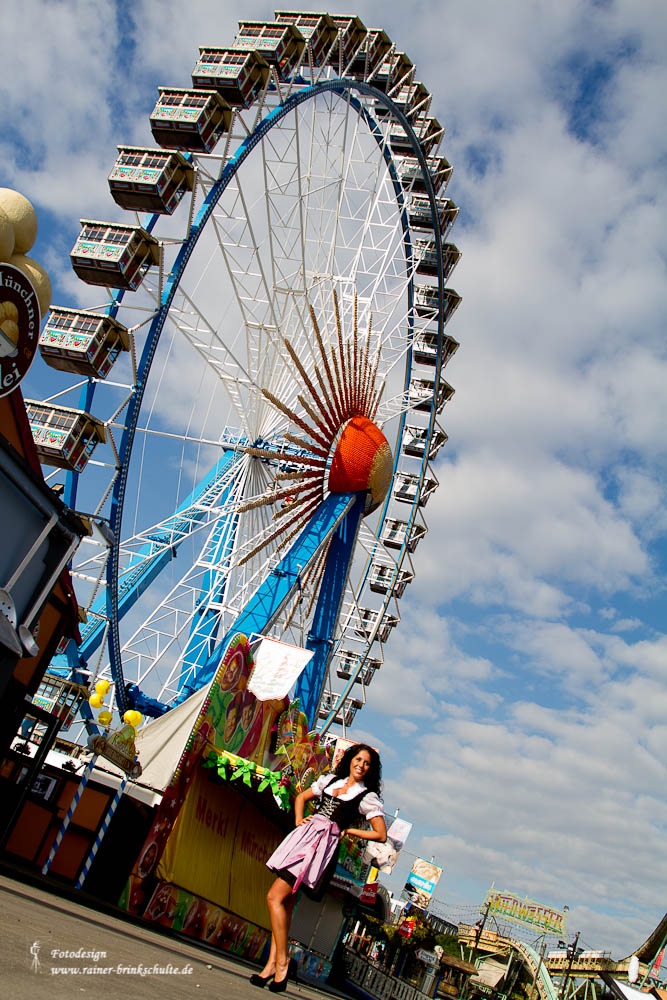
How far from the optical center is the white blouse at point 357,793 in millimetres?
3791

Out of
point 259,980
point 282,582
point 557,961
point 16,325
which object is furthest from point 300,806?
point 557,961

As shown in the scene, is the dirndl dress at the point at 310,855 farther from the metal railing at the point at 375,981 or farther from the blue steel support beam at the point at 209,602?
the metal railing at the point at 375,981

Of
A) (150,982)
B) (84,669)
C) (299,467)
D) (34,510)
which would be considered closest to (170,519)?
(299,467)

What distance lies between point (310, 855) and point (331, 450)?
13612 millimetres

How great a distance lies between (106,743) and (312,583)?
8742mm

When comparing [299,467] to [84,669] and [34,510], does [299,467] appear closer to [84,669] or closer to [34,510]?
[84,669]

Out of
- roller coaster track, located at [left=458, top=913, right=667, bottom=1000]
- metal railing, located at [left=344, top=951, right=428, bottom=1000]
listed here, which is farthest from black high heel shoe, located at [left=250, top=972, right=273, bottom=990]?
roller coaster track, located at [left=458, top=913, right=667, bottom=1000]

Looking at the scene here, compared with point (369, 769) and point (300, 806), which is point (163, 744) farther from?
point (300, 806)

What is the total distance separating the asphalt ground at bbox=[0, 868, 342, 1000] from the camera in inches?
83.3

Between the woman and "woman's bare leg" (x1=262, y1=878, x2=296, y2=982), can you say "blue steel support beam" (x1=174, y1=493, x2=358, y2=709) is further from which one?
"woman's bare leg" (x1=262, y1=878, x2=296, y2=982)

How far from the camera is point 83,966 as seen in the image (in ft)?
8.26

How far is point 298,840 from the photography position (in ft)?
11.9

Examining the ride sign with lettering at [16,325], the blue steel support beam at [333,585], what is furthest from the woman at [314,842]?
the blue steel support beam at [333,585]

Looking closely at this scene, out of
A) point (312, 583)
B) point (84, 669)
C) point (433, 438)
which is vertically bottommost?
point (84, 669)
